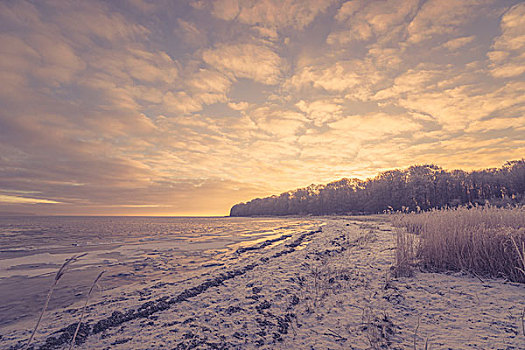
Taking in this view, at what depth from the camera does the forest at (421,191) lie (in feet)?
202

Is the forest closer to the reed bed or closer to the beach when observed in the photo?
the reed bed

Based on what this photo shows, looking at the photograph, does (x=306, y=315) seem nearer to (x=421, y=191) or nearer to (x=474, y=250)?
(x=474, y=250)

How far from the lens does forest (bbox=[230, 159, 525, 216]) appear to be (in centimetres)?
6156

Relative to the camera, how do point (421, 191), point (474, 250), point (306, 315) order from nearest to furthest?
1. point (306, 315)
2. point (474, 250)
3. point (421, 191)

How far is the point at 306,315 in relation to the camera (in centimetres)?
463

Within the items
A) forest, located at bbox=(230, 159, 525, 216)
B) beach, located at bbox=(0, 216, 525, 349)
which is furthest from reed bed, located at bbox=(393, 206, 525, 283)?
forest, located at bbox=(230, 159, 525, 216)

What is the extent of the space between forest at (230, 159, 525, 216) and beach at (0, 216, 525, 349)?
43.2m

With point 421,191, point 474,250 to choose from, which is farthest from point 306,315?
point 421,191

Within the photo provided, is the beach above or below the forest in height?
below

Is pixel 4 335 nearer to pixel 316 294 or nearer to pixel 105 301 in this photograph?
pixel 105 301

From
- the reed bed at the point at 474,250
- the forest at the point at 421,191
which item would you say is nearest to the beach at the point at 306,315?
the reed bed at the point at 474,250

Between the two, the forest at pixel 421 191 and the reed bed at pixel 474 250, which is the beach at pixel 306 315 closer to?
the reed bed at pixel 474 250

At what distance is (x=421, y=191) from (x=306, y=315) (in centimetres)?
8265

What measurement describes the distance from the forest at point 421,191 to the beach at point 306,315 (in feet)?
142
